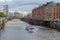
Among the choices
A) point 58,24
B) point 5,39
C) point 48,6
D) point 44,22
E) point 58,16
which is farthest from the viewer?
point 48,6

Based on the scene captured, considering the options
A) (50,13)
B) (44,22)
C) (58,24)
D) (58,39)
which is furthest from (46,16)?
(58,39)

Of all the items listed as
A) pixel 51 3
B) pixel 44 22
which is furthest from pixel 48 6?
pixel 44 22

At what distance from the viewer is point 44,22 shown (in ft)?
184

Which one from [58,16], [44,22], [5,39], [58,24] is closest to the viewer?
[5,39]

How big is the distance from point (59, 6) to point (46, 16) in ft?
23.2

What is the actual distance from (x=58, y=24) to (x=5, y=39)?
2053 cm

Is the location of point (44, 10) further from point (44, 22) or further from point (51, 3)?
point (44, 22)

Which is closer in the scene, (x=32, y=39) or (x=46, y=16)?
(x=32, y=39)

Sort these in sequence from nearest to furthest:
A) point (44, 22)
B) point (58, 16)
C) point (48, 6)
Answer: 1. point (44, 22)
2. point (58, 16)
3. point (48, 6)

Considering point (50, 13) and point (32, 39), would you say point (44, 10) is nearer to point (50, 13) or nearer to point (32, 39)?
point (50, 13)

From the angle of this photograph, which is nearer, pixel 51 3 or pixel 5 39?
pixel 5 39

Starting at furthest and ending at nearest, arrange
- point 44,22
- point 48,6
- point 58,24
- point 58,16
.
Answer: point 48,6 < point 58,16 < point 44,22 < point 58,24

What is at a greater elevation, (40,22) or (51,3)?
(51,3)

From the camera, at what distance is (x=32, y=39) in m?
23.7
